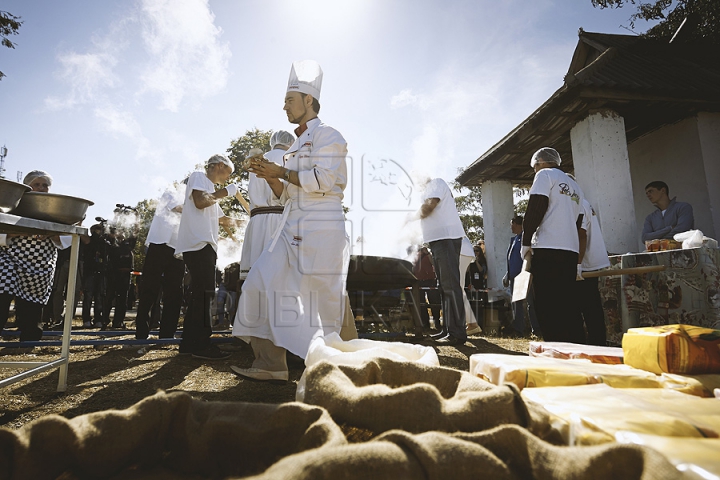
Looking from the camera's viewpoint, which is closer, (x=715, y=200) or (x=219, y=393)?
(x=219, y=393)

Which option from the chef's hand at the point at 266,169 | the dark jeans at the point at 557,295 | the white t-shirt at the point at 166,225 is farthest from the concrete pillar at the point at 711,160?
the white t-shirt at the point at 166,225

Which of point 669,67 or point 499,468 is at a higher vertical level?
point 669,67

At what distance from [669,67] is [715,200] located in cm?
308

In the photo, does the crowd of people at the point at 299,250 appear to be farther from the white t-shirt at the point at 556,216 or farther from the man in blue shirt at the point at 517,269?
the man in blue shirt at the point at 517,269

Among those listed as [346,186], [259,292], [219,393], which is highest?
[346,186]

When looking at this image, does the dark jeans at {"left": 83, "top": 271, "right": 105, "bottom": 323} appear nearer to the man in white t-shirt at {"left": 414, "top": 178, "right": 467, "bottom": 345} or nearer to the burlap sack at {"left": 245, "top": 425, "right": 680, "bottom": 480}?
the man in white t-shirt at {"left": 414, "top": 178, "right": 467, "bottom": 345}

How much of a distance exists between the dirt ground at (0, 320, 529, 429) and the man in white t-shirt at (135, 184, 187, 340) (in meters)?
0.47

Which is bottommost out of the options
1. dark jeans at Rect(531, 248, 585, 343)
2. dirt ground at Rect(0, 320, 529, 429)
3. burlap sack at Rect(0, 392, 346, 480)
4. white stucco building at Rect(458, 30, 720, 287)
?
dirt ground at Rect(0, 320, 529, 429)

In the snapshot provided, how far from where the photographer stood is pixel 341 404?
1001mm

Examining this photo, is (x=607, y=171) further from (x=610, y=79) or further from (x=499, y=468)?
(x=499, y=468)

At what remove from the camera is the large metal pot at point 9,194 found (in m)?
2.20

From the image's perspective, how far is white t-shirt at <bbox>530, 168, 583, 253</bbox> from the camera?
358cm

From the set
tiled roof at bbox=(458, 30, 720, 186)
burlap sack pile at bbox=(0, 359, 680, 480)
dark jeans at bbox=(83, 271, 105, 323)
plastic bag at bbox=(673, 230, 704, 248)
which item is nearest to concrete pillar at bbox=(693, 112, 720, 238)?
tiled roof at bbox=(458, 30, 720, 186)

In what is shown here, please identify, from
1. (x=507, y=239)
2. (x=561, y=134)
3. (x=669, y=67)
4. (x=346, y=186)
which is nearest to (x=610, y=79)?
(x=561, y=134)
